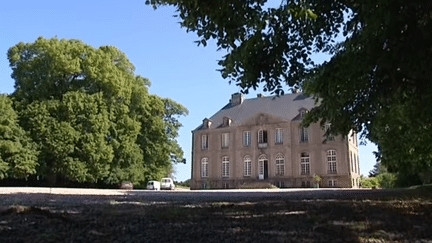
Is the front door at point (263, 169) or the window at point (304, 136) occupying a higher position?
the window at point (304, 136)

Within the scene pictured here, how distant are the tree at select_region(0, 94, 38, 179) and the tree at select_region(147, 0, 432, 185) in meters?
28.7

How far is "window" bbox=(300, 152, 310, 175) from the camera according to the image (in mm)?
49219

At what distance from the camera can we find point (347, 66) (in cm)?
708

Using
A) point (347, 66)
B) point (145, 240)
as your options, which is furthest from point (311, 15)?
point (145, 240)

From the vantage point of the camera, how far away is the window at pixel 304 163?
49219mm

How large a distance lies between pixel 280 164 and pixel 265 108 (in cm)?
870

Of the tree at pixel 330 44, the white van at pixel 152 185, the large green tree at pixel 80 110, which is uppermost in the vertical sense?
the large green tree at pixel 80 110

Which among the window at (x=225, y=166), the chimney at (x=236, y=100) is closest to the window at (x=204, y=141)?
the window at (x=225, y=166)

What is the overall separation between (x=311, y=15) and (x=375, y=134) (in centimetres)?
914

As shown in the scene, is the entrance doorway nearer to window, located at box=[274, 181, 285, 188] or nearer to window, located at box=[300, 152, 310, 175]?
window, located at box=[274, 181, 285, 188]

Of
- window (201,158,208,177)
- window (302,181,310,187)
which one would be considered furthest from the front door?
window (201,158,208,177)

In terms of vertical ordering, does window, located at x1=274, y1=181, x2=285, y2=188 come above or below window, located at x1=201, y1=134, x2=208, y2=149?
below

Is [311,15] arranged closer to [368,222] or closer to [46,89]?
[368,222]

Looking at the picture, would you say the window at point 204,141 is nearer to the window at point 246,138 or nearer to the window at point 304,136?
the window at point 246,138
